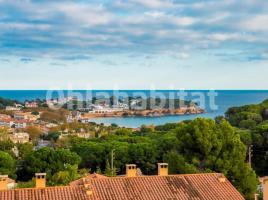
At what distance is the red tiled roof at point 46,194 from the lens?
1336 cm

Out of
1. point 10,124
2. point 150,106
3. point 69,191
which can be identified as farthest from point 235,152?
point 150,106

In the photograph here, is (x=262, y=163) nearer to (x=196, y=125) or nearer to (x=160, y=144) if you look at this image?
(x=160, y=144)

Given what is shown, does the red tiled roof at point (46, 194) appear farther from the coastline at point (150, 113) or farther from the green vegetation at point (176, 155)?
the coastline at point (150, 113)

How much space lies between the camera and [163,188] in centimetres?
1464

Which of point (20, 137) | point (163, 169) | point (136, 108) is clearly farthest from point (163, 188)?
point (136, 108)

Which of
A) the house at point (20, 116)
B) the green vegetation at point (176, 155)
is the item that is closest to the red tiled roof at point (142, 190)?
the green vegetation at point (176, 155)

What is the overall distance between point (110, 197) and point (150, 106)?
164 meters

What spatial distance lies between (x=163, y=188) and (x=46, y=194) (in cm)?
355

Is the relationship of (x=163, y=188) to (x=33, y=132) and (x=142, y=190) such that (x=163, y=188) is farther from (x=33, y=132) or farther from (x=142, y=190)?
(x=33, y=132)

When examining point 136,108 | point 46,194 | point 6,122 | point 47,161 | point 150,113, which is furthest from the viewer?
point 136,108

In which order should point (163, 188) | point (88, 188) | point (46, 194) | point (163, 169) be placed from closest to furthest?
point (46, 194) → point (88, 188) → point (163, 188) → point (163, 169)

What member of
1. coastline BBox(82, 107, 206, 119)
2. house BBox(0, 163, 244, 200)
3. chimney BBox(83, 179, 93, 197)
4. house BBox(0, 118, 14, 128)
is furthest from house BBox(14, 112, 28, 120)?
chimney BBox(83, 179, 93, 197)

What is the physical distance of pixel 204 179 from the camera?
1545 centimetres

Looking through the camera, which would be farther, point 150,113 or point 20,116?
point 150,113
